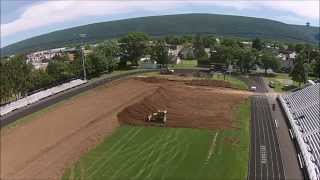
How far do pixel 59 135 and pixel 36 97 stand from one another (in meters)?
28.3

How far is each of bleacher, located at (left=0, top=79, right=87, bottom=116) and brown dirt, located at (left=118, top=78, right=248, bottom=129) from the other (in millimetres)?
19272

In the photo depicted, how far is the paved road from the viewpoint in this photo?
46500 millimetres

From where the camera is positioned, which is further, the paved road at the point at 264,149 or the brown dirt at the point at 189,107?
the brown dirt at the point at 189,107

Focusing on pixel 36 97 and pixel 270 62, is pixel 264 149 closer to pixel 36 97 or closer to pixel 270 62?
pixel 36 97

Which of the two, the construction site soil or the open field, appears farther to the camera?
the open field

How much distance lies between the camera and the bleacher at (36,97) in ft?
241

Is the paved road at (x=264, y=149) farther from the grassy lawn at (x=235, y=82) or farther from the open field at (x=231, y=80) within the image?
the open field at (x=231, y=80)

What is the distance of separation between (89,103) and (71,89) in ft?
60.6

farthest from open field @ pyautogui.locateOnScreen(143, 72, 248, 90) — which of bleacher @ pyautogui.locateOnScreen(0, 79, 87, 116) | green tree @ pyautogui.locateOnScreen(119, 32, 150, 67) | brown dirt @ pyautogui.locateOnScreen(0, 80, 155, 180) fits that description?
brown dirt @ pyautogui.locateOnScreen(0, 80, 155, 180)

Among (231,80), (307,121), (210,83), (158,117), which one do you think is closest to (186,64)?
(231,80)

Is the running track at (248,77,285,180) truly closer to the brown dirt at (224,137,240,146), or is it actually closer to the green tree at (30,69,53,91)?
the brown dirt at (224,137,240,146)

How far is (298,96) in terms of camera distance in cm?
8088

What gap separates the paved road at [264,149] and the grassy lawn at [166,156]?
3.34ft

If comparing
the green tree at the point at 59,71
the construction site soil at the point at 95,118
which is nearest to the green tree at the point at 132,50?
the green tree at the point at 59,71
